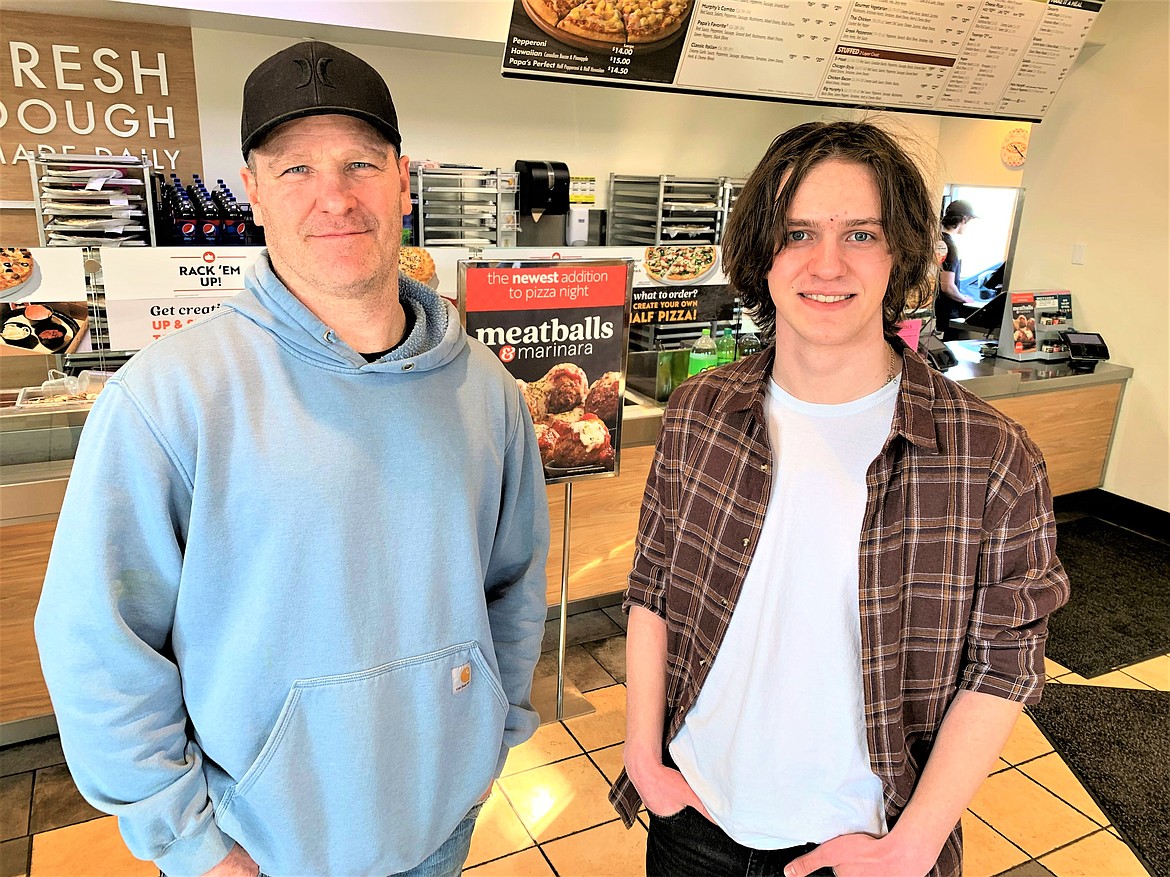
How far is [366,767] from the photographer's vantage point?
1.21 meters

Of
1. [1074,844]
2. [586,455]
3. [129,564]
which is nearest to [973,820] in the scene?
[1074,844]

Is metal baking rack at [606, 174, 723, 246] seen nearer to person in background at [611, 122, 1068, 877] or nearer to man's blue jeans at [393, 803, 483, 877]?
person in background at [611, 122, 1068, 877]

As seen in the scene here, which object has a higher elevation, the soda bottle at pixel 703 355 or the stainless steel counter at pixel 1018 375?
the soda bottle at pixel 703 355

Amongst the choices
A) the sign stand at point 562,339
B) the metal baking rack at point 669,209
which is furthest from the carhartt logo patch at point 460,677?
the metal baking rack at point 669,209

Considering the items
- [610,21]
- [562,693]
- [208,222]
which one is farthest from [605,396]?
[208,222]

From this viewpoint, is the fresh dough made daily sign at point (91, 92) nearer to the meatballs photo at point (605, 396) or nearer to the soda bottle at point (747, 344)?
the meatballs photo at point (605, 396)

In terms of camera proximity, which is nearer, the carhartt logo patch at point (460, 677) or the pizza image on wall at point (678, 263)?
the carhartt logo patch at point (460, 677)

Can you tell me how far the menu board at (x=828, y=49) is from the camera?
11.5 feet

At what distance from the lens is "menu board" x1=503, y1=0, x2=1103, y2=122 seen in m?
3.50

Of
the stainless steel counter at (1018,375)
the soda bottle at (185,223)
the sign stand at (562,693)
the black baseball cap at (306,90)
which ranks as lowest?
the sign stand at (562,693)

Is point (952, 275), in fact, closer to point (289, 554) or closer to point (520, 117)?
point (520, 117)

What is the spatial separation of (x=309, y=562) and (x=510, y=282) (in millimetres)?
1278

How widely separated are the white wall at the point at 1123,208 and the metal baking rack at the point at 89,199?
5.18 meters

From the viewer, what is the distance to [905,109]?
448 cm
